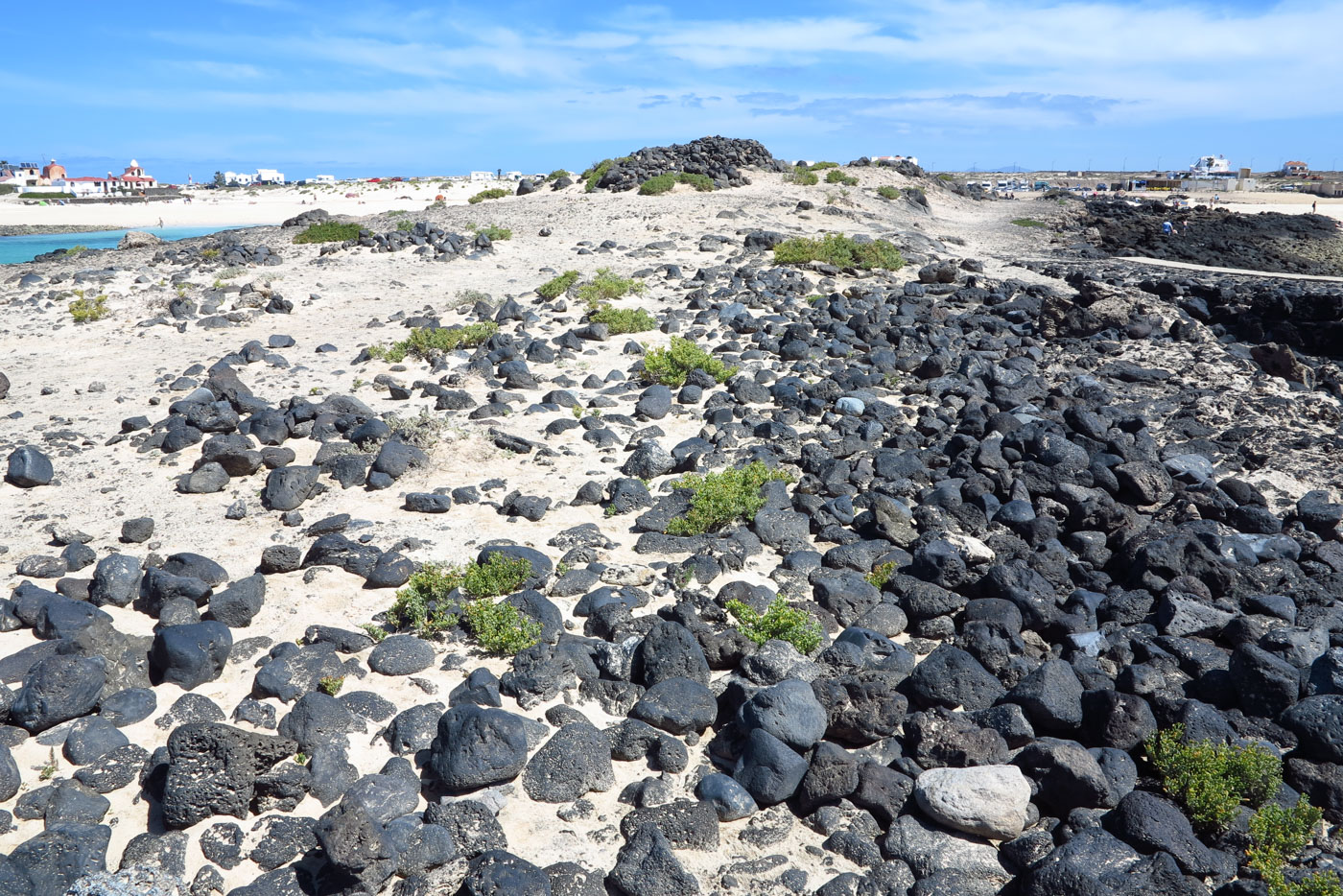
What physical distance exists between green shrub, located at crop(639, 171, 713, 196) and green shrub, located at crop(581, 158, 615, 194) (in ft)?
6.45

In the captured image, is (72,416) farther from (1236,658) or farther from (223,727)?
(1236,658)

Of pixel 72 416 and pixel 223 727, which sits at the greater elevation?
pixel 72 416

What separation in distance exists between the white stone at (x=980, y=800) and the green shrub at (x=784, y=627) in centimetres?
134

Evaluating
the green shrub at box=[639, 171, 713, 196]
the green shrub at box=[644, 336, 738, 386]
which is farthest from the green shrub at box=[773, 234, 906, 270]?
the green shrub at box=[639, 171, 713, 196]

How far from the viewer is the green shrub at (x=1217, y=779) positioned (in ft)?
12.5

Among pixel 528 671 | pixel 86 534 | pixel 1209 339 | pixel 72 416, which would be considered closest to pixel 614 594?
pixel 528 671

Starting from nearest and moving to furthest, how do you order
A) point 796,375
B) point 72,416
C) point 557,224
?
1. point 72,416
2. point 796,375
3. point 557,224

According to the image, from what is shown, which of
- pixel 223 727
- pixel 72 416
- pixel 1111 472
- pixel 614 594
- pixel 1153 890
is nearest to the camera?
pixel 1153 890

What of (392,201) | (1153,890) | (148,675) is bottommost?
(1153,890)

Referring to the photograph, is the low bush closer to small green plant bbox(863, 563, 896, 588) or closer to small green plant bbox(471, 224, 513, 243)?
small green plant bbox(863, 563, 896, 588)

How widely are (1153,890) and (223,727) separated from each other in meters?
4.19

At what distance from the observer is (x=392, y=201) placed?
5478cm

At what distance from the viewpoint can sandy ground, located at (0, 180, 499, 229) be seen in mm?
49219

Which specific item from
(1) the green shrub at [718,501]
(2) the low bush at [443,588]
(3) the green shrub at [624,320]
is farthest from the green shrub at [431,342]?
(2) the low bush at [443,588]
